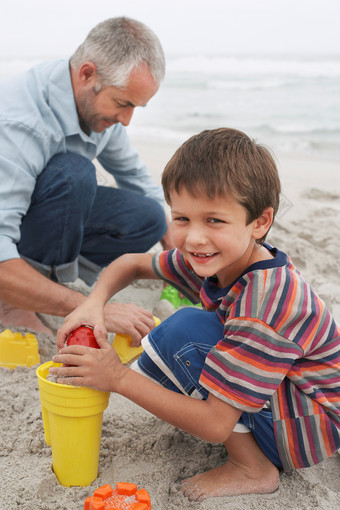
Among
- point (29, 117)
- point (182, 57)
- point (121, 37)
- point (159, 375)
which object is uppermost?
point (121, 37)

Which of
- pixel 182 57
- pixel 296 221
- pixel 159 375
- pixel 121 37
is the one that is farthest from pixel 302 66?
pixel 159 375

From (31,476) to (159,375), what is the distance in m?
0.44

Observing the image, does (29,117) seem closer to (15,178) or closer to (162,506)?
(15,178)

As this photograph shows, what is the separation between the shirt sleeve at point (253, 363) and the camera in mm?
1286

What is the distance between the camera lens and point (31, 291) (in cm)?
203

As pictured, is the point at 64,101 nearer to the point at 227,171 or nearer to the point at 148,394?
the point at 227,171

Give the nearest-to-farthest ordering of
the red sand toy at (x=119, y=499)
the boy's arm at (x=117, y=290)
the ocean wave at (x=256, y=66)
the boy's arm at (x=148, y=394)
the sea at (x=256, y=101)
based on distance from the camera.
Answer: the red sand toy at (x=119, y=499)
the boy's arm at (x=148, y=394)
the boy's arm at (x=117, y=290)
the sea at (x=256, y=101)
the ocean wave at (x=256, y=66)

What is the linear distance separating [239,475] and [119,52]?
1.73m

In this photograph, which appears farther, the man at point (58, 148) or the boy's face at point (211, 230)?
the man at point (58, 148)

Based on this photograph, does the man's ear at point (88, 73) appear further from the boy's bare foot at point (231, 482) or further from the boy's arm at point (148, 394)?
the boy's bare foot at point (231, 482)

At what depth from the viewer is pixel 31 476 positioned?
4.72 feet

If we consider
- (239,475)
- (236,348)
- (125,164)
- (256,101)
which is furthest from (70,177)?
(256,101)

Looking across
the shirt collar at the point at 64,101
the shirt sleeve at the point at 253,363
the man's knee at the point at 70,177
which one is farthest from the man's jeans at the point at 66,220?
the shirt sleeve at the point at 253,363

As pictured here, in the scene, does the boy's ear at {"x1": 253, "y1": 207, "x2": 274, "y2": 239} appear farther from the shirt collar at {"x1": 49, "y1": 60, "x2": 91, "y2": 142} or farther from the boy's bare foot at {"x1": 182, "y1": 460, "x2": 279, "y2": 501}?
the shirt collar at {"x1": 49, "y1": 60, "x2": 91, "y2": 142}
